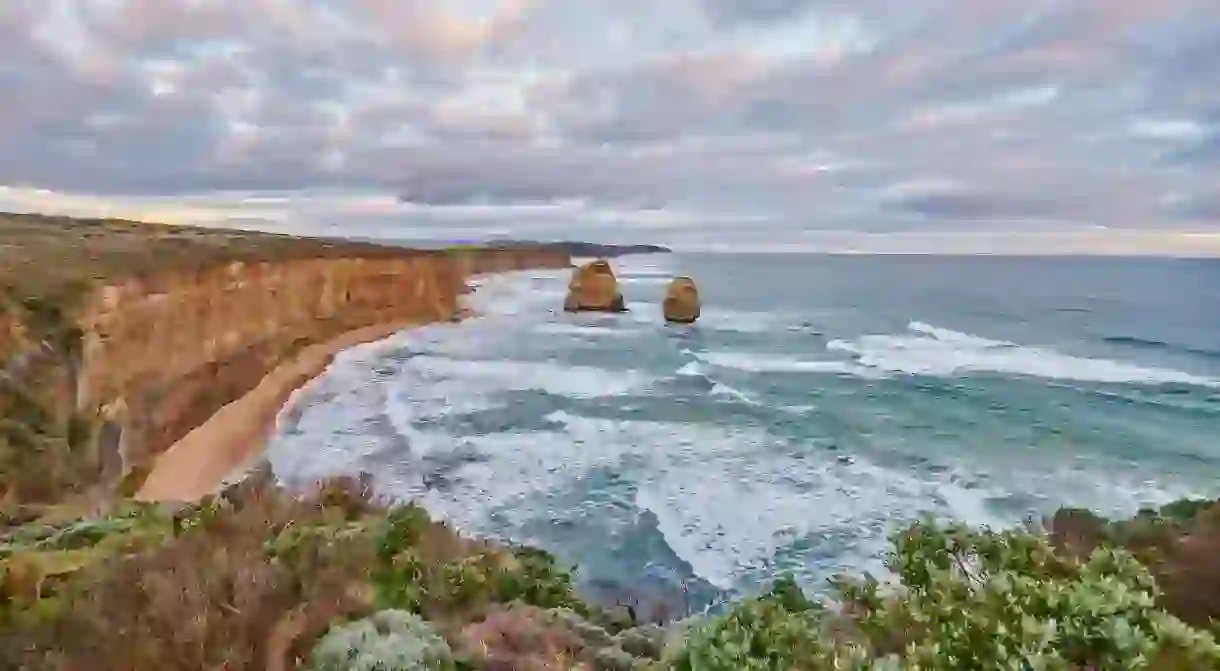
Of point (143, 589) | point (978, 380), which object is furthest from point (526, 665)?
point (978, 380)

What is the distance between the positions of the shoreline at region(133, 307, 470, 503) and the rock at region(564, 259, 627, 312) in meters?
25.9

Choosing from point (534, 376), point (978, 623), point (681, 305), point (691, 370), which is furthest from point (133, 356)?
point (681, 305)

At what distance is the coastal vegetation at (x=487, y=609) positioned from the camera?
3.38 m

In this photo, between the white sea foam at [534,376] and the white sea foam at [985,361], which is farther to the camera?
the white sea foam at [985,361]

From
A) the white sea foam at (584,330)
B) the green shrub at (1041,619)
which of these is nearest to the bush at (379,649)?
the green shrub at (1041,619)

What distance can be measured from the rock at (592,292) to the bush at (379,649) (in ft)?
160

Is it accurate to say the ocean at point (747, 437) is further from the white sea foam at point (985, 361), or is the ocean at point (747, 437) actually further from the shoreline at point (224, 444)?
the shoreline at point (224, 444)

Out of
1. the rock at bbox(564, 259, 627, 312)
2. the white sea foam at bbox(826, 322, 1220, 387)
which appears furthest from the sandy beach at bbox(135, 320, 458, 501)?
the rock at bbox(564, 259, 627, 312)

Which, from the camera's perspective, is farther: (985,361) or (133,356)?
(985,361)

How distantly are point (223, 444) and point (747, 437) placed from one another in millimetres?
12420

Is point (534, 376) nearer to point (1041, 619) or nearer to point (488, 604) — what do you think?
point (488, 604)

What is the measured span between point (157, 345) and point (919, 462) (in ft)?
60.3

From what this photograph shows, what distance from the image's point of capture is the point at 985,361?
3247cm

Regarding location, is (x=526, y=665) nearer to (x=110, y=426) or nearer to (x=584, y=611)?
(x=584, y=611)
